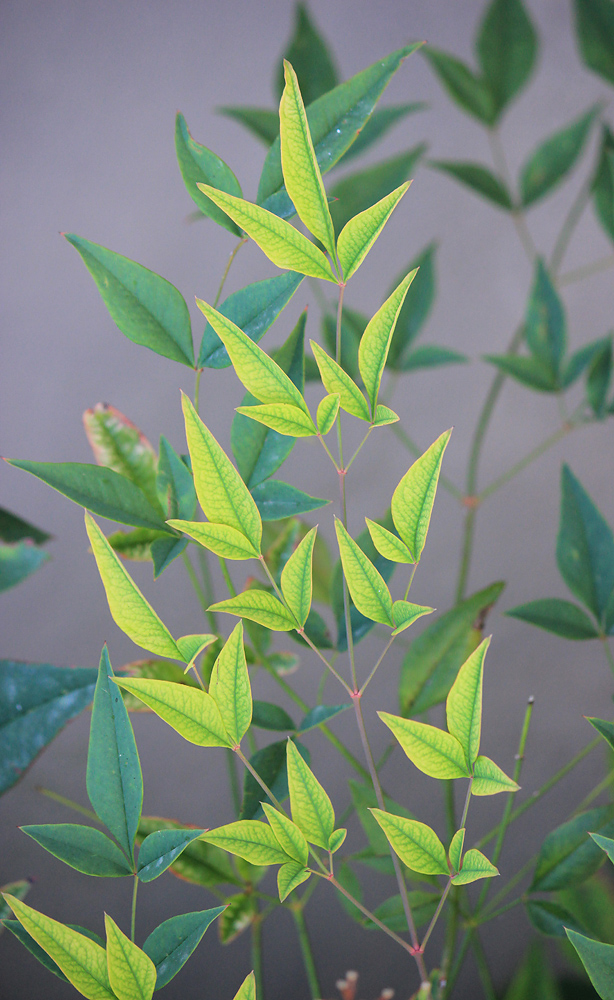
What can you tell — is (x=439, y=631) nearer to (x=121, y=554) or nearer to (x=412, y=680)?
(x=412, y=680)

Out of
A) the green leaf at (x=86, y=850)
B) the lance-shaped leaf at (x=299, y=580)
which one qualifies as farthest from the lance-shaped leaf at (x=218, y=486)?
the green leaf at (x=86, y=850)

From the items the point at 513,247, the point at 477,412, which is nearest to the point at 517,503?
the point at 477,412

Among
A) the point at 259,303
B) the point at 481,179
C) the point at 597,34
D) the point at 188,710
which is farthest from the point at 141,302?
the point at 597,34

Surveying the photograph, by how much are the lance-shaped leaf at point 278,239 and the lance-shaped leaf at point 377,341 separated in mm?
20

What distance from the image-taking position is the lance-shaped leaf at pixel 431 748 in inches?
8.5

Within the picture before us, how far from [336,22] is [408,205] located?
203 millimetres

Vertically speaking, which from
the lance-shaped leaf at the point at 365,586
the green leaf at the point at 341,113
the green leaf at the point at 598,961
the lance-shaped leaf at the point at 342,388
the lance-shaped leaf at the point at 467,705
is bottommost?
the green leaf at the point at 598,961

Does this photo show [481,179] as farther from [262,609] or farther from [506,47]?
[262,609]

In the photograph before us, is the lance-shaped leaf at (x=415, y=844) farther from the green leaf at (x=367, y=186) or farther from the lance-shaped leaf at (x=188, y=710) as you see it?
the green leaf at (x=367, y=186)

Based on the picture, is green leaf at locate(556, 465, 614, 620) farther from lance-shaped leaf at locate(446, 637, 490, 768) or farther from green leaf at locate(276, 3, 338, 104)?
green leaf at locate(276, 3, 338, 104)

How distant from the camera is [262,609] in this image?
0.22 meters

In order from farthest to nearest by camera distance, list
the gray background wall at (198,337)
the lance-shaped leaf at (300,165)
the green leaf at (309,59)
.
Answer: the gray background wall at (198,337), the green leaf at (309,59), the lance-shaped leaf at (300,165)

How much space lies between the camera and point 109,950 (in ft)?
0.66

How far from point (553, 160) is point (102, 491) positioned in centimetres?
50
